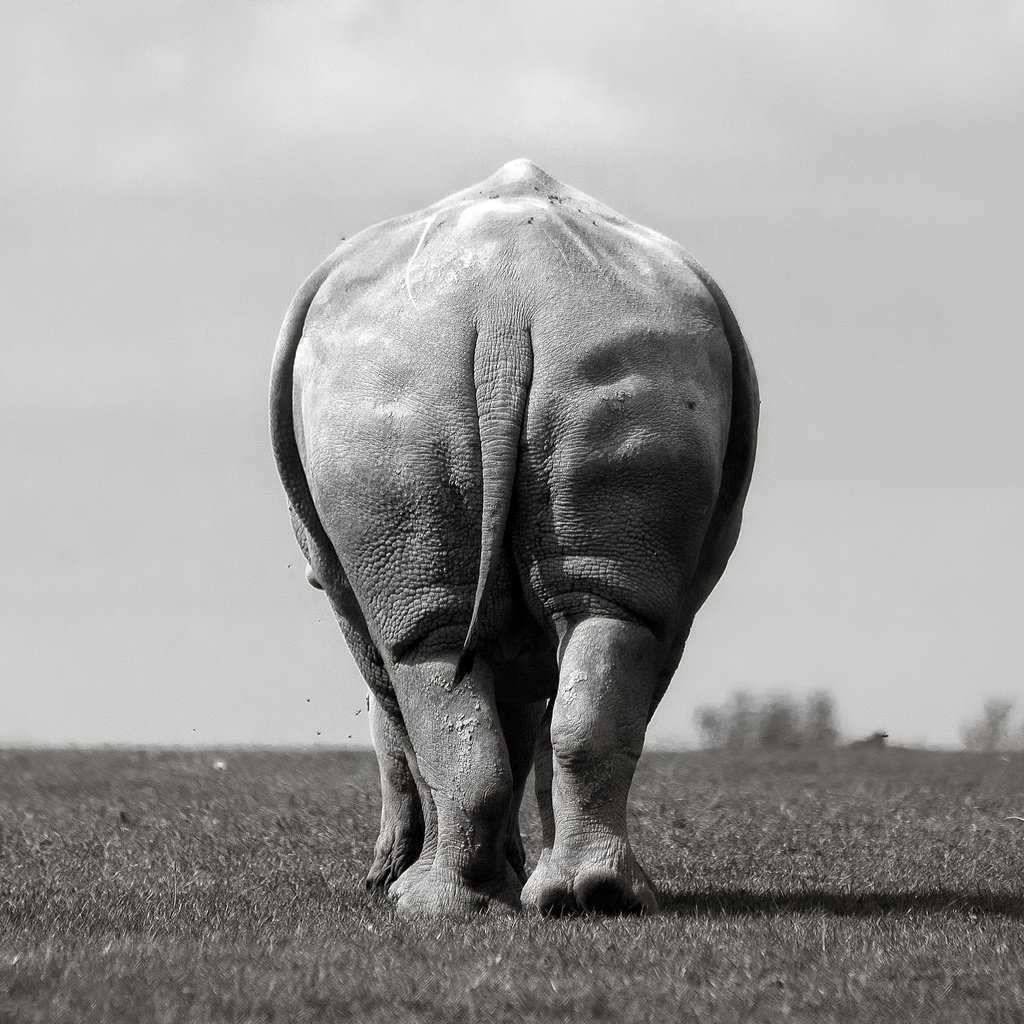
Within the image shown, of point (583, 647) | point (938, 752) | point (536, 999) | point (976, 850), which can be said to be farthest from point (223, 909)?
point (938, 752)

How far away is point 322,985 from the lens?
5.93 metres

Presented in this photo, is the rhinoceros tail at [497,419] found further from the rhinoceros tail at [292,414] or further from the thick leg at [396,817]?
the thick leg at [396,817]

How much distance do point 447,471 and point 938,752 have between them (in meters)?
14.8

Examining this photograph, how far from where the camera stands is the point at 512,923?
714cm

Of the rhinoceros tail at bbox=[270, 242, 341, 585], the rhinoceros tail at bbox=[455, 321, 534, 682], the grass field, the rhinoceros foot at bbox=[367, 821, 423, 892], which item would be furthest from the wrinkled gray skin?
the rhinoceros foot at bbox=[367, 821, 423, 892]

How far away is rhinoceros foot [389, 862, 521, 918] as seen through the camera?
7641mm

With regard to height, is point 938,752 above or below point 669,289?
below

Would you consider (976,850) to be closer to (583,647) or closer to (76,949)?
(583,647)

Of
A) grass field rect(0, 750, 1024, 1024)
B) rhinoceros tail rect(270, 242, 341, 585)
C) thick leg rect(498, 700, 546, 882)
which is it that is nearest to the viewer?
grass field rect(0, 750, 1024, 1024)

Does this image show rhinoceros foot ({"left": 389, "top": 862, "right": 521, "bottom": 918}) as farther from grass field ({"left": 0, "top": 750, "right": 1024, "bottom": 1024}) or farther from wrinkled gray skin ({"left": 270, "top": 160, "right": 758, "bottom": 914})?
grass field ({"left": 0, "top": 750, "right": 1024, "bottom": 1024})

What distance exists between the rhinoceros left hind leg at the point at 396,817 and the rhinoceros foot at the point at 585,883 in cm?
168

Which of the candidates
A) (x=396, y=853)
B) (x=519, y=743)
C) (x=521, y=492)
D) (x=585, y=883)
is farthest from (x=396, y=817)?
(x=521, y=492)

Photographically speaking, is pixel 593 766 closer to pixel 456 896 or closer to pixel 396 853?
pixel 456 896

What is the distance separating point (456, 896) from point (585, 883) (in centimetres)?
58
